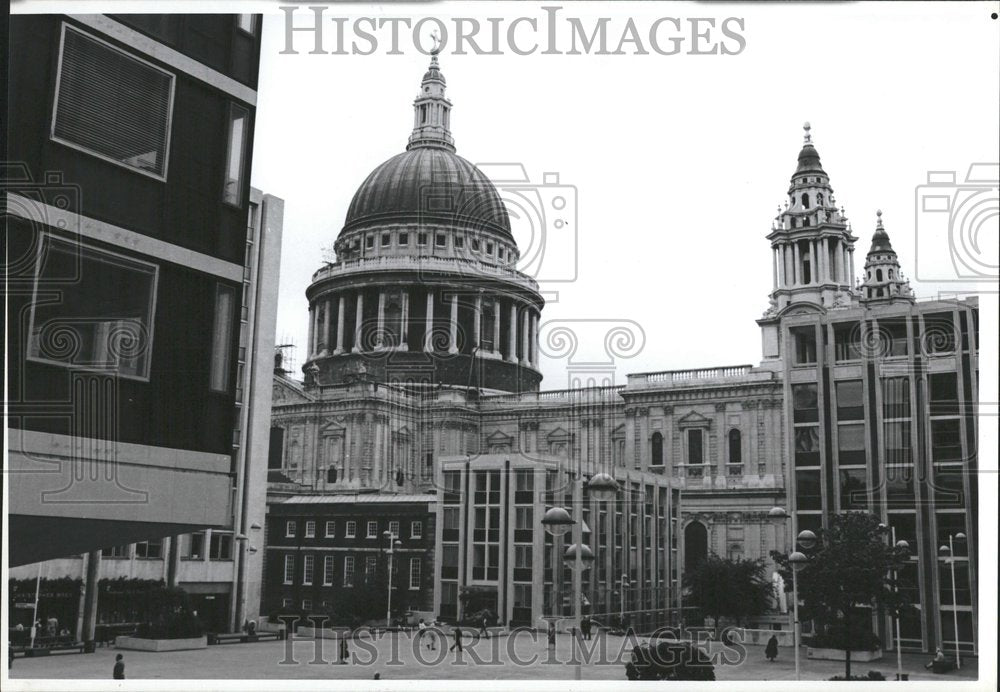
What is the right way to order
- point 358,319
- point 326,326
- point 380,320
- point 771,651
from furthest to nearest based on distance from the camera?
point 326,326 → point 358,319 → point 380,320 → point 771,651

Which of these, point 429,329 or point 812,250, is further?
point 812,250

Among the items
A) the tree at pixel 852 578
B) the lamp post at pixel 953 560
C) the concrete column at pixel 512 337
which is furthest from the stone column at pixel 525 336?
the lamp post at pixel 953 560

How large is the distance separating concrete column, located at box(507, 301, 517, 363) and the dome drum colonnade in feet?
0.26

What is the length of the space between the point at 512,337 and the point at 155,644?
29.9 m

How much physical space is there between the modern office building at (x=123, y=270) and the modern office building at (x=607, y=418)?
1386 cm

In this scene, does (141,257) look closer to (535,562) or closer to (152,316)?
(152,316)

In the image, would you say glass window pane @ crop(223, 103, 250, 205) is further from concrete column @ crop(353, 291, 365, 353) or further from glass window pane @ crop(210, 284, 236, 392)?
concrete column @ crop(353, 291, 365, 353)

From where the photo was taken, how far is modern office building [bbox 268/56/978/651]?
114ft

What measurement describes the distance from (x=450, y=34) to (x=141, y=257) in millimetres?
7174

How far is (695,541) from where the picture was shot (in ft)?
192

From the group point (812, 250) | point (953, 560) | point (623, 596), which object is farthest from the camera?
point (812, 250)

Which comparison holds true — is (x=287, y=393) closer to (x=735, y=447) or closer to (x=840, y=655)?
(x=735, y=447)

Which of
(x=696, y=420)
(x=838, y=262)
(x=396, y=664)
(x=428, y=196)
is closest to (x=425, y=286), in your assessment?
(x=428, y=196)

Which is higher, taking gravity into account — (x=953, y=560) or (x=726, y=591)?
(x=953, y=560)
